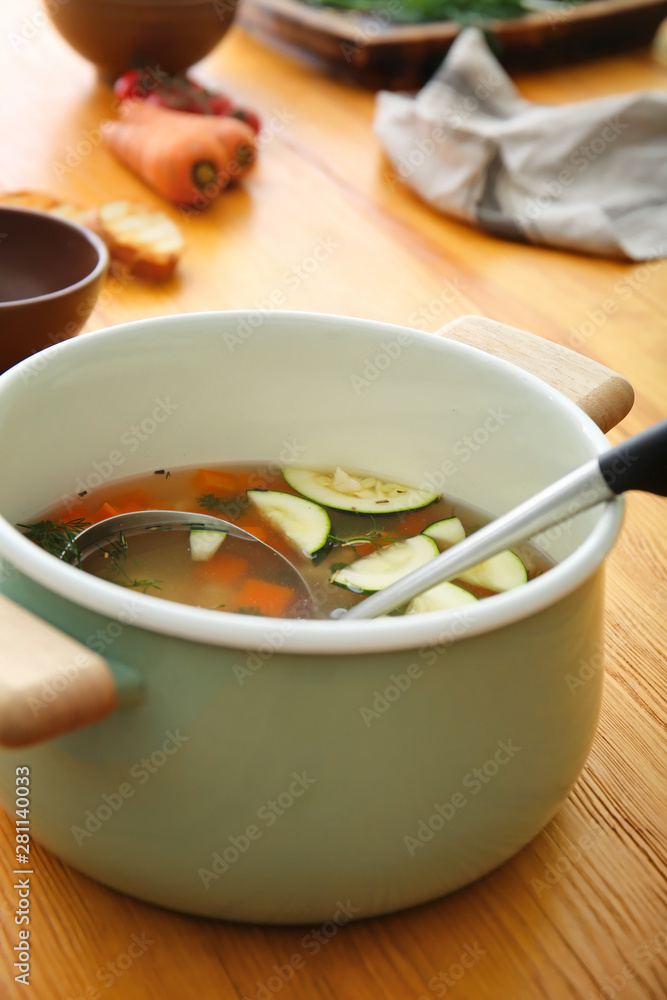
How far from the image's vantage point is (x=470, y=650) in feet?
1.57

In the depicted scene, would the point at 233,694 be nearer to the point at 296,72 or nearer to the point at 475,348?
the point at 475,348

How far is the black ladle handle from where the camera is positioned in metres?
0.51

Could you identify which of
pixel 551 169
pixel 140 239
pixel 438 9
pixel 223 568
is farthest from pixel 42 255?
pixel 438 9

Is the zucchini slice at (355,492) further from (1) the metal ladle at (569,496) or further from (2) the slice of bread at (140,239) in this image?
(2) the slice of bread at (140,239)

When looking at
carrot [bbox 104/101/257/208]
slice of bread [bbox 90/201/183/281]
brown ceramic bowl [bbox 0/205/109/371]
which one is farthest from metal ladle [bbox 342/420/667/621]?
carrot [bbox 104/101/257/208]

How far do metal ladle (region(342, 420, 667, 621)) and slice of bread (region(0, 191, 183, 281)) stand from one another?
0.86 meters

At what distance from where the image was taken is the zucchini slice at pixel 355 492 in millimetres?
836

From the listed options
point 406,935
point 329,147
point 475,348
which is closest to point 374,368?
point 475,348

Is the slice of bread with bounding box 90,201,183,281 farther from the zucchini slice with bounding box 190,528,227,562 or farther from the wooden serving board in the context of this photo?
the wooden serving board

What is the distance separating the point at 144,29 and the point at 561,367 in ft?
4.18

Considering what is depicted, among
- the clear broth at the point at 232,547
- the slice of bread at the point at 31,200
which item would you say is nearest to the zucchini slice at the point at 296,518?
the clear broth at the point at 232,547

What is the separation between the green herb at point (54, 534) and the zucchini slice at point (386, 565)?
0.19 meters

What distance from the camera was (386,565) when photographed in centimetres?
78

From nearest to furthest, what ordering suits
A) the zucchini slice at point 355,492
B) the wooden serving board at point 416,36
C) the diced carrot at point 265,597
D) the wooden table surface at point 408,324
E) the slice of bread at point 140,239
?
the wooden table surface at point 408,324
the diced carrot at point 265,597
the zucchini slice at point 355,492
the slice of bread at point 140,239
the wooden serving board at point 416,36
